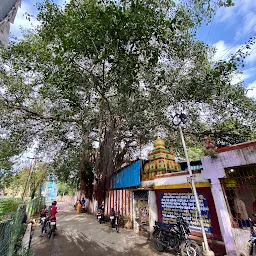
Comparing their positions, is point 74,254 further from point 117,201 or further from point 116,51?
point 116,51

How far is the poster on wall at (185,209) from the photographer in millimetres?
5816

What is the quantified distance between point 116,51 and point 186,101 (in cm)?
644

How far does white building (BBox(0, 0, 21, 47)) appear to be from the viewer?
1.80 meters

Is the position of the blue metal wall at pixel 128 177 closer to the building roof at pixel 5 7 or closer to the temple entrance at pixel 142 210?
the temple entrance at pixel 142 210

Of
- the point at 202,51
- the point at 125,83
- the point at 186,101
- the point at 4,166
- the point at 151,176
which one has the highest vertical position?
the point at 202,51

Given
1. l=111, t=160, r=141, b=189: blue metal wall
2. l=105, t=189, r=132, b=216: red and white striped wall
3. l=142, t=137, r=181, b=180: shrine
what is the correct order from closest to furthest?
l=142, t=137, r=181, b=180: shrine, l=111, t=160, r=141, b=189: blue metal wall, l=105, t=189, r=132, b=216: red and white striped wall

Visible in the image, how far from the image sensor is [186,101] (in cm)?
1113

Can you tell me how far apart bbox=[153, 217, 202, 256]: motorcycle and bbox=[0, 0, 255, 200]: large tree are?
609 centimetres

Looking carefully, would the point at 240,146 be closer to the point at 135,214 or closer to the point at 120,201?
the point at 135,214

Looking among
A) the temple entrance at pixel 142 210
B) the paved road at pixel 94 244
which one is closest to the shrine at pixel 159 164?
the temple entrance at pixel 142 210

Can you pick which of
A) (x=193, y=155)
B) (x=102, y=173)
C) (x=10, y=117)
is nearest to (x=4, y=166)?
(x=10, y=117)

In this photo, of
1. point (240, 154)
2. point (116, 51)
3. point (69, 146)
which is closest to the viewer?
point (240, 154)

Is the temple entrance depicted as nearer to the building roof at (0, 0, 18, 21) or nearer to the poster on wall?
the poster on wall

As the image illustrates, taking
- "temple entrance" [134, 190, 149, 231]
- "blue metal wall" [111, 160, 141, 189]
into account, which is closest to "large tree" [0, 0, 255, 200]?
"blue metal wall" [111, 160, 141, 189]
